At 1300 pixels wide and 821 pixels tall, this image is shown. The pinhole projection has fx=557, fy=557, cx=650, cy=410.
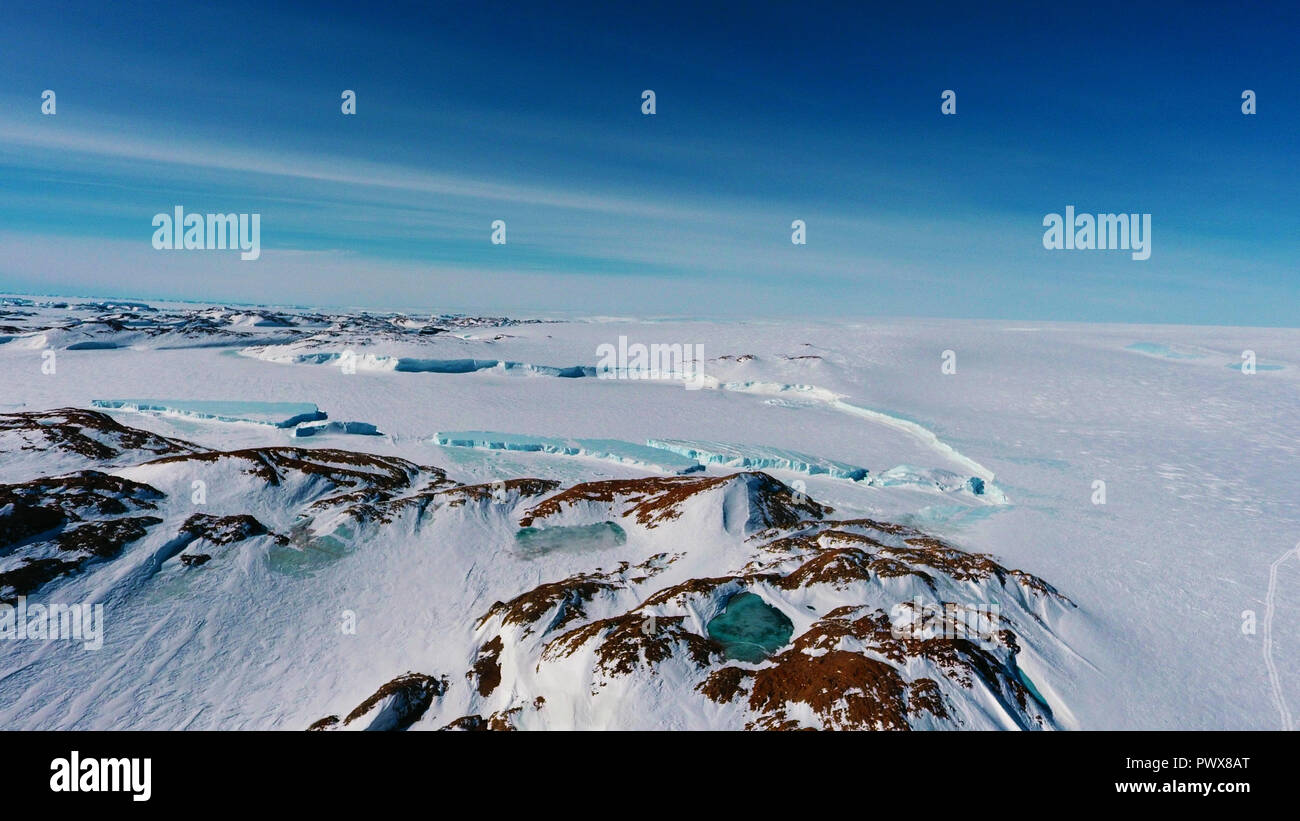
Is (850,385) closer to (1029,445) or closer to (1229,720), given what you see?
(1029,445)

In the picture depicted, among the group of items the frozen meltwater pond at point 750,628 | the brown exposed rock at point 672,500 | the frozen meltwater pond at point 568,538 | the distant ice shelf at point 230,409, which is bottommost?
the frozen meltwater pond at point 750,628

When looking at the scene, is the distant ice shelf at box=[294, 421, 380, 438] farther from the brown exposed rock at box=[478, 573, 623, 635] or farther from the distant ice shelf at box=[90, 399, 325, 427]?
the brown exposed rock at box=[478, 573, 623, 635]

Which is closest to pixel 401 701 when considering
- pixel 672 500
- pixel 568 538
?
pixel 568 538

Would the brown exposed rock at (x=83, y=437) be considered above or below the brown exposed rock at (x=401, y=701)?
above

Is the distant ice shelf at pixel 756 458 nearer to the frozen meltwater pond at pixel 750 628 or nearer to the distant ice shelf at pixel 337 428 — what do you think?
the frozen meltwater pond at pixel 750 628

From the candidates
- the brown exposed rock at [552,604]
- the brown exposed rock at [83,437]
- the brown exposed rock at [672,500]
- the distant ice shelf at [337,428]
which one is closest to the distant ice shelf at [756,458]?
the brown exposed rock at [672,500]

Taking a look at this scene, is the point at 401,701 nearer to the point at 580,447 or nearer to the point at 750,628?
the point at 750,628

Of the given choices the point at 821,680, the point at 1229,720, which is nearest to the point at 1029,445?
the point at 1229,720

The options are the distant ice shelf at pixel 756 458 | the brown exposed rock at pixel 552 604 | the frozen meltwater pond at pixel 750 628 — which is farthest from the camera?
the distant ice shelf at pixel 756 458

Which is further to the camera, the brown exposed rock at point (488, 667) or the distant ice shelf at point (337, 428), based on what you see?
the distant ice shelf at point (337, 428)
